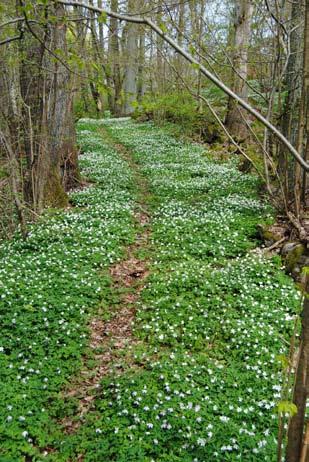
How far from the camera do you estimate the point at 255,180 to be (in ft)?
44.2

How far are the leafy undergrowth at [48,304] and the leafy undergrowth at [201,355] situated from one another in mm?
563

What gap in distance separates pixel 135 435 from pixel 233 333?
2.30 meters

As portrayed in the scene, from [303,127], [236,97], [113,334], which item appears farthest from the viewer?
[303,127]

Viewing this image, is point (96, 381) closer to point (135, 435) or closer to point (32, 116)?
point (135, 435)

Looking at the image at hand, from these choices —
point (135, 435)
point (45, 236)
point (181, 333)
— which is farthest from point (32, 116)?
point (135, 435)

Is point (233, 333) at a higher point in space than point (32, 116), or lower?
lower

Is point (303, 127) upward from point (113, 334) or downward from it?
upward

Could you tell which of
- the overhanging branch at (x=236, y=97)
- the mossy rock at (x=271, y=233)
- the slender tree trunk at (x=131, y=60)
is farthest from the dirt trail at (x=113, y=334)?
the slender tree trunk at (x=131, y=60)

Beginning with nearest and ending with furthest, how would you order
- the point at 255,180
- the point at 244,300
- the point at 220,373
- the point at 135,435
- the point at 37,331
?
the point at 135,435 < the point at 220,373 < the point at 37,331 < the point at 244,300 < the point at 255,180

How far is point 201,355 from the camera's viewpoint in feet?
18.7

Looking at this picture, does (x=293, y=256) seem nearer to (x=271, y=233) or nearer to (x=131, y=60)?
(x=271, y=233)

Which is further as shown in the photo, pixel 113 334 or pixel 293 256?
pixel 293 256

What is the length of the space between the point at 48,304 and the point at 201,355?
262cm

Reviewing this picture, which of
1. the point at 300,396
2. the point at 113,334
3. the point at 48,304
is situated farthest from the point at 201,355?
the point at 300,396
